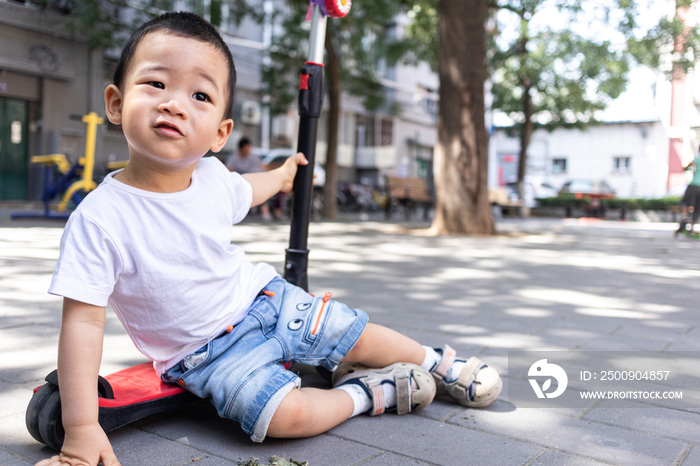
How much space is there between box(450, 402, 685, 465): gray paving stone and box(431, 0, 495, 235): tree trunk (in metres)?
7.14

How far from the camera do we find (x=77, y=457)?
4.83ft

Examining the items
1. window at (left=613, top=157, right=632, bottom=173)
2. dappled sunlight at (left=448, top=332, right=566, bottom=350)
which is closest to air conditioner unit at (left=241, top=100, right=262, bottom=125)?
dappled sunlight at (left=448, top=332, right=566, bottom=350)

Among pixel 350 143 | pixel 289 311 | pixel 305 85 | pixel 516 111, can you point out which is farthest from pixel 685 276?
pixel 350 143

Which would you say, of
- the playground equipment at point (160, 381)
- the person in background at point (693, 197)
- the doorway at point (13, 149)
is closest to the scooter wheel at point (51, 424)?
the playground equipment at point (160, 381)

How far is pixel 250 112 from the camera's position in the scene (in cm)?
1973

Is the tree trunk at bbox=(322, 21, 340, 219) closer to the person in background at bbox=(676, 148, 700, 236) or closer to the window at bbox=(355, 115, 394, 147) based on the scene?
the person in background at bbox=(676, 148, 700, 236)

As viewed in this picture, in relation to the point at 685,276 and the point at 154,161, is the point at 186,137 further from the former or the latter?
the point at 685,276

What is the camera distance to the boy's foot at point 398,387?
198cm

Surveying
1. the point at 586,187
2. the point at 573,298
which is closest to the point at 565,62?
the point at 586,187

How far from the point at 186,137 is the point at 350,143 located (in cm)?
2386

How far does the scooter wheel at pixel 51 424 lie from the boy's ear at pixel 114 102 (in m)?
0.71

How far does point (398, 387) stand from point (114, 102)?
115 centimetres

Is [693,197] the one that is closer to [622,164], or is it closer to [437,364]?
[437,364]

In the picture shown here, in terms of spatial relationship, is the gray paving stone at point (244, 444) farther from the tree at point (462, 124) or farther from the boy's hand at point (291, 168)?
the tree at point (462, 124)
